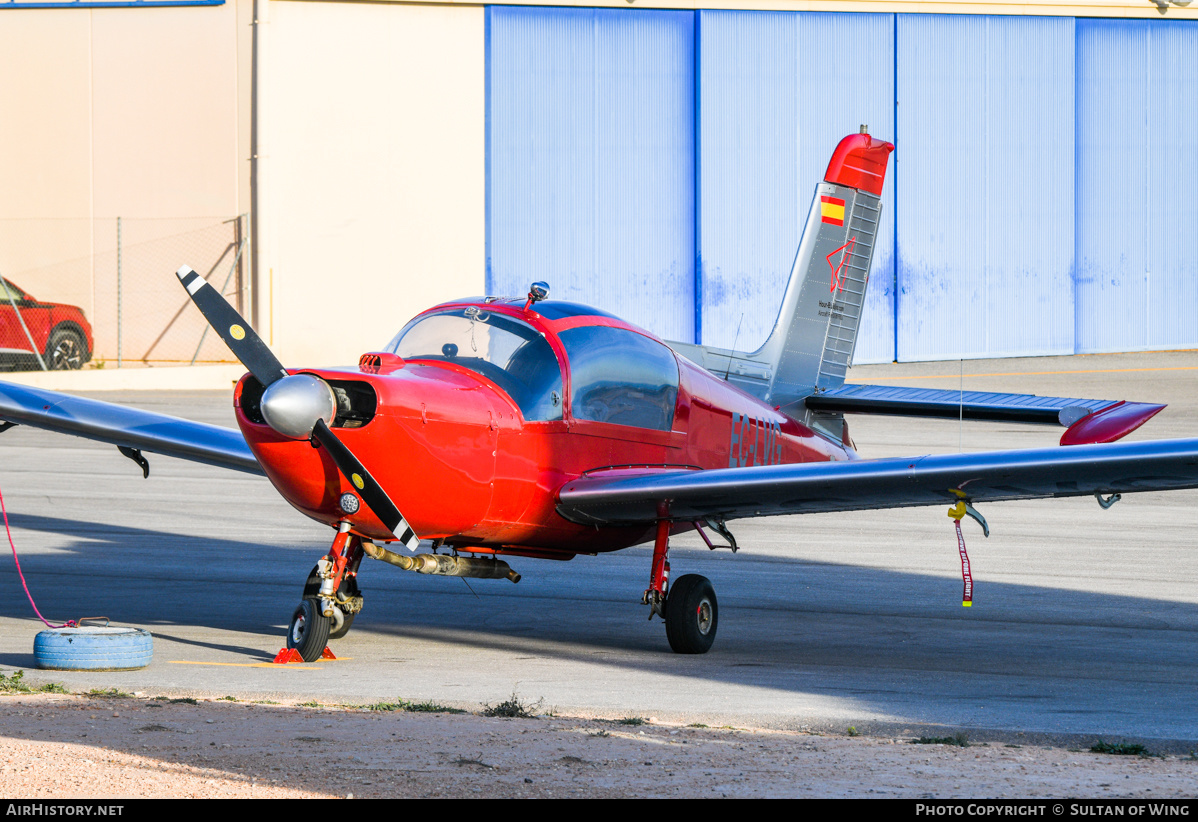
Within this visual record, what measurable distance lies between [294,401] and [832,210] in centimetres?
683

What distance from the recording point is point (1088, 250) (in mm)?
36062

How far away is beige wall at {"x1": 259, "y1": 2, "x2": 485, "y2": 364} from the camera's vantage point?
3234 centimetres

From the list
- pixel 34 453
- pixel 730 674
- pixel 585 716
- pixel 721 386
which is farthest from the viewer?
pixel 34 453

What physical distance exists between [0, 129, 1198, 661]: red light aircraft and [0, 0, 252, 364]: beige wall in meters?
21.1

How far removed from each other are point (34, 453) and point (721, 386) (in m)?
14.8

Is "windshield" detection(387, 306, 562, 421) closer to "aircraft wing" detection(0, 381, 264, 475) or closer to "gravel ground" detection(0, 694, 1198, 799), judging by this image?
"aircraft wing" detection(0, 381, 264, 475)

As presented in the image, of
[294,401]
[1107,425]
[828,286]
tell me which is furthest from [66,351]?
[1107,425]

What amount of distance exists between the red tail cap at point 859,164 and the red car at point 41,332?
20.7m

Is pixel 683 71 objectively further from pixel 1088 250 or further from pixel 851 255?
pixel 851 255

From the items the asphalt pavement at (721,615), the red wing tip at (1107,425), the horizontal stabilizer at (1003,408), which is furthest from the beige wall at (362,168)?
the red wing tip at (1107,425)

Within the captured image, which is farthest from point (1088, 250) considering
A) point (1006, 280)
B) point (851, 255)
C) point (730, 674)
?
point (730, 674)

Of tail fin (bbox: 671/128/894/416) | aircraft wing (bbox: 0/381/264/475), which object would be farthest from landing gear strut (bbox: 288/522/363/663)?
tail fin (bbox: 671/128/894/416)

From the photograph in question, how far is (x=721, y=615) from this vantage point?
11.8m

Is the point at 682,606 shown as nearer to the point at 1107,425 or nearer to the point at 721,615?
the point at 721,615
